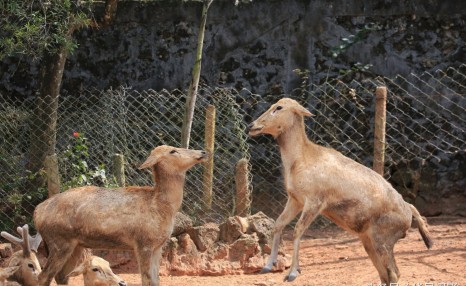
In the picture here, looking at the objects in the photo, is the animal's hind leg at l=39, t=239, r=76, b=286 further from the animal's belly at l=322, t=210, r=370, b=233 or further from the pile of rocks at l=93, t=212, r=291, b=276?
the animal's belly at l=322, t=210, r=370, b=233

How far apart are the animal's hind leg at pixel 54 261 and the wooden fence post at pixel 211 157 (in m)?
2.23

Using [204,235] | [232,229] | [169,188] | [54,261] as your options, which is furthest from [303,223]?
[54,261]

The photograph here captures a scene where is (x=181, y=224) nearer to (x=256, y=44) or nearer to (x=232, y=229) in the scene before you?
(x=232, y=229)

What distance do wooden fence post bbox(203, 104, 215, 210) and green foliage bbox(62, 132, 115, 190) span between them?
1.03 meters

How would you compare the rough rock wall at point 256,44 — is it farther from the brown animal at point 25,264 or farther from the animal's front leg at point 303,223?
the animal's front leg at point 303,223

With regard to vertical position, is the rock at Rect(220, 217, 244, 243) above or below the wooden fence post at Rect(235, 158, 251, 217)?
below

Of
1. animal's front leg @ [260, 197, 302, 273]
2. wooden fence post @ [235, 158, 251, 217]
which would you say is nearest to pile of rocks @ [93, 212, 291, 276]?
wooden fence post @ [235, 158, 251, 217]

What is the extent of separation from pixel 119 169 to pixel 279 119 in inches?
88.6

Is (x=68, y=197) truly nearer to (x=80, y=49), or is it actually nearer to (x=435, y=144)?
(x=80, y=49)

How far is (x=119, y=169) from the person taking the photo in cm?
1098

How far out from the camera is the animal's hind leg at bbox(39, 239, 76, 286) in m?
9.23

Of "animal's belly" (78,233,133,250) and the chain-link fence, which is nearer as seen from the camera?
"animal's belly" (78,233,133,250)

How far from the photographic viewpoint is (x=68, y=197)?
31.0 feet

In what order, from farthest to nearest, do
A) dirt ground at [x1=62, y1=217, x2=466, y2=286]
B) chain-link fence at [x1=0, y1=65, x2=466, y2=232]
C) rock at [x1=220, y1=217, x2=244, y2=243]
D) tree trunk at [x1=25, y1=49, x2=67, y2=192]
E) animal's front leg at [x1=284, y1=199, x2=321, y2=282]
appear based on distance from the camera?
tree trunk at [x1=25, y1=49, x2=67, y2=192]
chain-link fence at [x1=0, y1=65, x2=466, y2=232]
rock at [x1=220, y1=217, x2=244, y2=243]
dirt ground at [x1=62, y1=217, x2=466, y2=286]
animal's front leg at [x1=284, y1=199, x2=321, y2=282]
